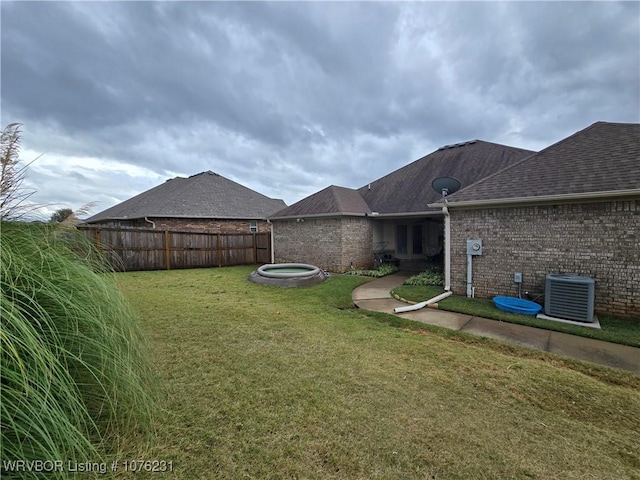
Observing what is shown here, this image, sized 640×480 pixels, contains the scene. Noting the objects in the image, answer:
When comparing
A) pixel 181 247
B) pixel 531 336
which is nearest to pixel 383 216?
pixel 531 336

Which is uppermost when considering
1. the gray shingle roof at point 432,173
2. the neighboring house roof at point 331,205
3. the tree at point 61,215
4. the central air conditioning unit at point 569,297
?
the gray shingle roof at point 432,173

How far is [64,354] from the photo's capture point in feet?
5.31

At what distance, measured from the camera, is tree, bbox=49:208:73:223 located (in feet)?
7.43

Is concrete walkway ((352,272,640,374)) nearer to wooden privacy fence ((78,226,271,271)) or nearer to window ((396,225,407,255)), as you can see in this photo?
window ((396,225,407,255))

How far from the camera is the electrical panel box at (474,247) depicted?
725cm

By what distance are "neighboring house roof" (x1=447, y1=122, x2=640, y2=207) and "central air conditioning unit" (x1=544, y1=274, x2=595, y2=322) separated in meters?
1.86

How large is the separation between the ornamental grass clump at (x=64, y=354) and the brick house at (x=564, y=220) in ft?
25.7

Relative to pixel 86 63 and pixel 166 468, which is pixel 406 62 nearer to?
pixel 86 63

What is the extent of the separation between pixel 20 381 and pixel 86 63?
32.1 feet

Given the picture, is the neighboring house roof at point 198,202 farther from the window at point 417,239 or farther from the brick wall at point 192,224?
the window at point 417,239

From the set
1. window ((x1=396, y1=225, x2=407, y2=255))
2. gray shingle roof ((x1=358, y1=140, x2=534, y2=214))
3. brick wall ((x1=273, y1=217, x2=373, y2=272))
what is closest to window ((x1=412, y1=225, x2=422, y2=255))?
window ((x1=396, y1=225, x2=407, y2=255))

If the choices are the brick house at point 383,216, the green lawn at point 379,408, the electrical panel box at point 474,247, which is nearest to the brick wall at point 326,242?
the brick house at point 383,216

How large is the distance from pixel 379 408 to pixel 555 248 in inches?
250

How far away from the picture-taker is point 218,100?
1229 centimetres
